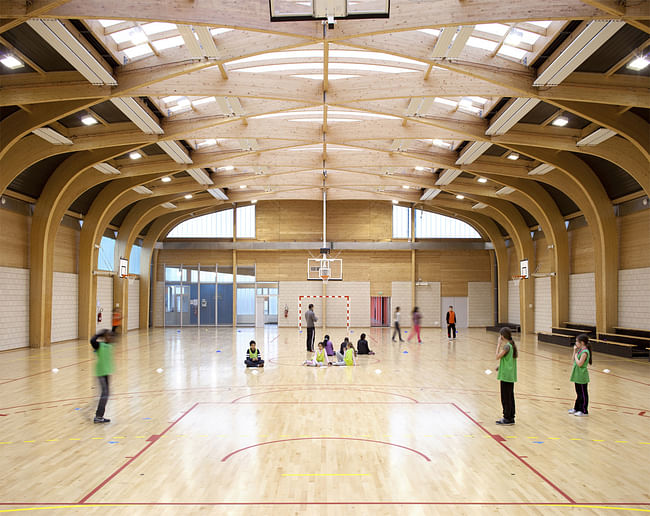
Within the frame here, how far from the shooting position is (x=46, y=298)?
933 inches

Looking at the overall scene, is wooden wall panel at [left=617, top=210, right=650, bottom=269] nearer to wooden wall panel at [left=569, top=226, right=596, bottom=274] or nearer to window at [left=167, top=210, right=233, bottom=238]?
wooden wall panel at [left=569, top=226, right=596, bottom=274]

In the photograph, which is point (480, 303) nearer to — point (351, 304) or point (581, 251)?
point (351, 304)

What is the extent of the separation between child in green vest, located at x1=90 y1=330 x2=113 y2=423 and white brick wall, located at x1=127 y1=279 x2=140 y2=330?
85.7 feet

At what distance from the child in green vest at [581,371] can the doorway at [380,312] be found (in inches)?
1081

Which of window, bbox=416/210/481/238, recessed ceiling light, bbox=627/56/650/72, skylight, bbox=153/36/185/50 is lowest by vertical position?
window, bbox=416/210/481/238

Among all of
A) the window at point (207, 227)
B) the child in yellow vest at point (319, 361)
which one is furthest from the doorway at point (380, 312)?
the child in yellow vest at point (319, 361)

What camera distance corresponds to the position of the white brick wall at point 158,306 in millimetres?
39250

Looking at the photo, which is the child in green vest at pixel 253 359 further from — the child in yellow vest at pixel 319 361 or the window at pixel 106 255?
the window at pixel 106 255

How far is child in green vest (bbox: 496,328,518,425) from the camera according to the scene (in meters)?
10.2

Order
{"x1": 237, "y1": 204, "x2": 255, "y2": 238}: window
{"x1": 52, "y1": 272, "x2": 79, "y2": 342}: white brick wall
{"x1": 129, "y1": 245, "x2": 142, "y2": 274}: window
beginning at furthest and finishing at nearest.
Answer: {"x1": 237, "y1": 204, "x2": 255, "y2": 238}: window → {"x1": 129, "y1": 245, "x2": 142, "y2": 274}: window → {"x1": 52, "y1": 272, "x2": 79, "y2": 342}: white brick wall

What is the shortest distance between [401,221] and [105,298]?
20.7 metres

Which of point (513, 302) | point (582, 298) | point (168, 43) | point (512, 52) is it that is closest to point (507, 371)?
point (512, 52)

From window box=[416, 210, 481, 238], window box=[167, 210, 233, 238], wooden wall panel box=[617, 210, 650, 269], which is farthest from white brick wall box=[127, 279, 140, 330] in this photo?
wooden wall panel box=[617, 210, 650, 269]

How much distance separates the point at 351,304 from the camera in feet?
127
